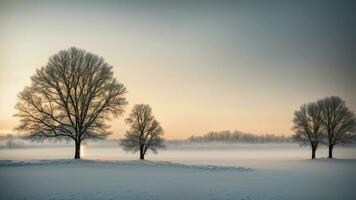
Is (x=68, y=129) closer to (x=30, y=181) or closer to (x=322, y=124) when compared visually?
(x=30, y=181)

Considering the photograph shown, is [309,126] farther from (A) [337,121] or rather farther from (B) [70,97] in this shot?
(B) [70,97]

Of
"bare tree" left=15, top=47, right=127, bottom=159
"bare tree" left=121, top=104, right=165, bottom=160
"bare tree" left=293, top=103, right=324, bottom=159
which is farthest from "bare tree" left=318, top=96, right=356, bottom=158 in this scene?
"bare tree" left=15, top=47, right=127, bottom=159

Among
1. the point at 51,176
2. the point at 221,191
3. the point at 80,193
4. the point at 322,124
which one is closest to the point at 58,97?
the point at 51,176

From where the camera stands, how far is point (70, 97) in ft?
119

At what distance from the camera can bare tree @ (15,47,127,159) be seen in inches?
1406

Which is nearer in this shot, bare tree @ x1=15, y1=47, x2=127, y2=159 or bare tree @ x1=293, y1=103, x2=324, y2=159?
bare tree @ x1=15, y1=47, x2=127, y2=159

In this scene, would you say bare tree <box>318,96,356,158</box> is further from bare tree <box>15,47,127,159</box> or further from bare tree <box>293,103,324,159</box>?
bare tree <box>15,47,127,159</box>

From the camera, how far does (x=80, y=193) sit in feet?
58.7

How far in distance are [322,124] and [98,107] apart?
131 ft

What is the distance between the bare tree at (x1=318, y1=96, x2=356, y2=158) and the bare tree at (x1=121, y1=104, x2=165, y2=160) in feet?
97.2

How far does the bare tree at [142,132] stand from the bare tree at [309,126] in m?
26.3

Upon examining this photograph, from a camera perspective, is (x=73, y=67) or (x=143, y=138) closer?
(x=73, y=67)

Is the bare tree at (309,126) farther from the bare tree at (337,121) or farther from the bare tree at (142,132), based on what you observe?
the bare tree at (142,132)

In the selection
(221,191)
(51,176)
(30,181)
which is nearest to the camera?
(221,191)
